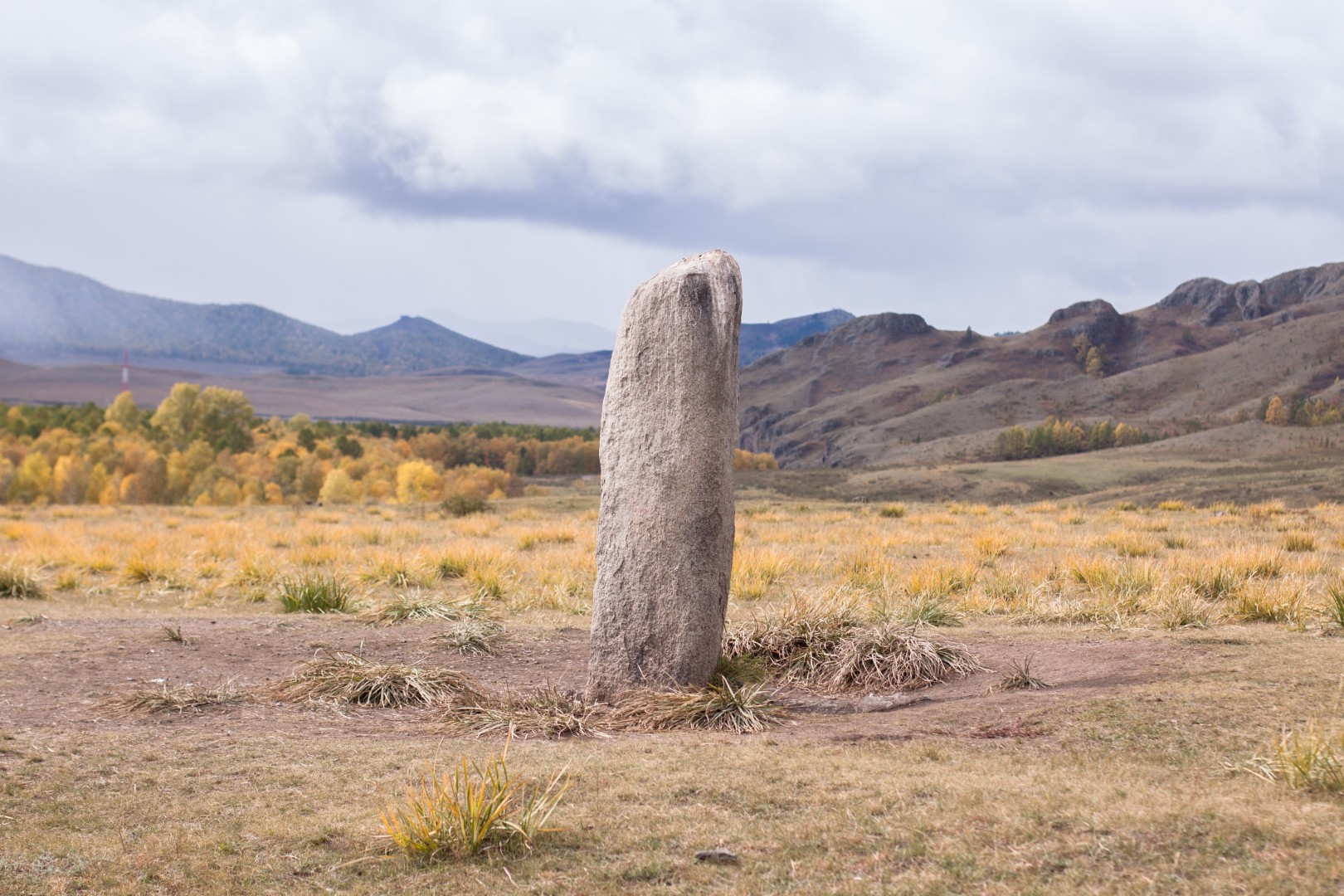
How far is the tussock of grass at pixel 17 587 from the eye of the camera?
1330 cm

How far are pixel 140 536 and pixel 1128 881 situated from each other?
2063 centimetres

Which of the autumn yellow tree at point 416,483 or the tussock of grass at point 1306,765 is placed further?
the autumn yellow tree at point 416,483

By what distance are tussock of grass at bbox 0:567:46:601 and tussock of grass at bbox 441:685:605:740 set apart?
9040mm

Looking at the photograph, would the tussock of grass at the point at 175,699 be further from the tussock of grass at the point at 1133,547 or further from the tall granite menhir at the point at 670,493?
the tussock of grass at the point at 1133,547

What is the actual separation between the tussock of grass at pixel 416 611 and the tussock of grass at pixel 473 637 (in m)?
0.96

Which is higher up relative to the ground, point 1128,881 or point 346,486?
point 1128,881

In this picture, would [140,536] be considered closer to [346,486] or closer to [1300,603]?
[1300,603]

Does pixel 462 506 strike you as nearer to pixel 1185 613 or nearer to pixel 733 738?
pixel 1185 613

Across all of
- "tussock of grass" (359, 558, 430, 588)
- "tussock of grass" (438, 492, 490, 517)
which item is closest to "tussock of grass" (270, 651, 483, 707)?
"tussock of grass" (359, 558, 430, 588)

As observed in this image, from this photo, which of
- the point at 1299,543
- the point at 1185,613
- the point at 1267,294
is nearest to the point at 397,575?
the point at 1185,613

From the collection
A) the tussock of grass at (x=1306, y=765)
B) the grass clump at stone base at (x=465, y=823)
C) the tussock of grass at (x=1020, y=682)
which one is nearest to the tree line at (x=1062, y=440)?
the tussock of grass at (x=1020, y=682)

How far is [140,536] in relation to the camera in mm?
20516

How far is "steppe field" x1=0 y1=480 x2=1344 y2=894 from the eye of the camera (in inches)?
161

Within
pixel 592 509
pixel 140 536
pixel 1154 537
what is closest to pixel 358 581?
pixel 140 536
